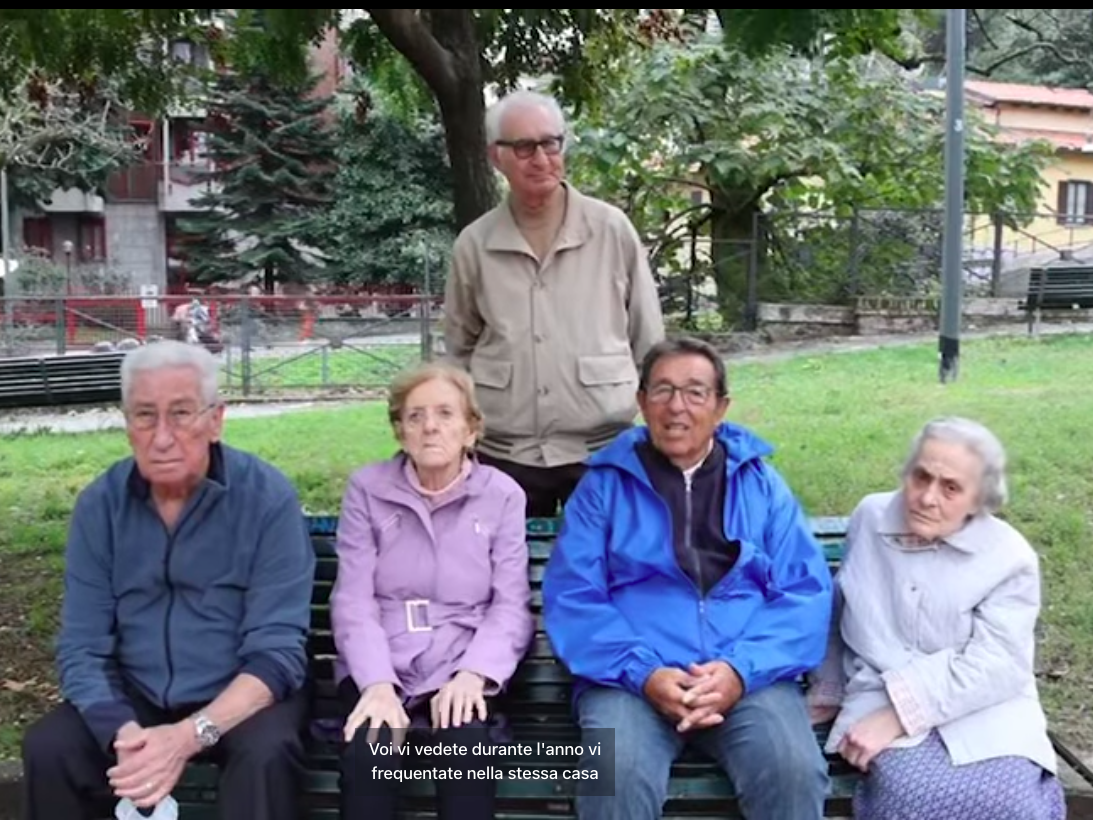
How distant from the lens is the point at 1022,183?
17.0 meters

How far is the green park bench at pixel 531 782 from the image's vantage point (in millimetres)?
2842

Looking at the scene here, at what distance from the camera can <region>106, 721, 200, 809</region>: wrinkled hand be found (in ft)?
8.96

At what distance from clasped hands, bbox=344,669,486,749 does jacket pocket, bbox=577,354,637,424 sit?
912 millimetres

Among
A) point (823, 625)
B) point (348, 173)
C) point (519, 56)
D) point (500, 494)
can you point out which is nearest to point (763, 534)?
point (823, 625)

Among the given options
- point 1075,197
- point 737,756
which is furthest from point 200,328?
point 1075,197

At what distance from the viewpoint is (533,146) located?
338 cm

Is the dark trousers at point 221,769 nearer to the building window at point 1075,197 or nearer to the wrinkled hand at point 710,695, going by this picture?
→ the wrinkled hand at point 710,695

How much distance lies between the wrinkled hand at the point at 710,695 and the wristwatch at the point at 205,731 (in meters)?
1.07

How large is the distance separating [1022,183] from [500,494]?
15.7 m

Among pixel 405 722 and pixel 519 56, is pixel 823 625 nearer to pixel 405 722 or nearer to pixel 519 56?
pixel 405 722

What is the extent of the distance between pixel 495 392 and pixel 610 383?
0.33 metres

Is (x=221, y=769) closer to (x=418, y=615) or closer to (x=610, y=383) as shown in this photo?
(x=418, y=615)

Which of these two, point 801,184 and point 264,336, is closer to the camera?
point 264,336

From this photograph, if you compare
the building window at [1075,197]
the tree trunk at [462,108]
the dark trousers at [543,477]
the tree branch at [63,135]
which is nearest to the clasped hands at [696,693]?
the dark trousers at [543,477]
